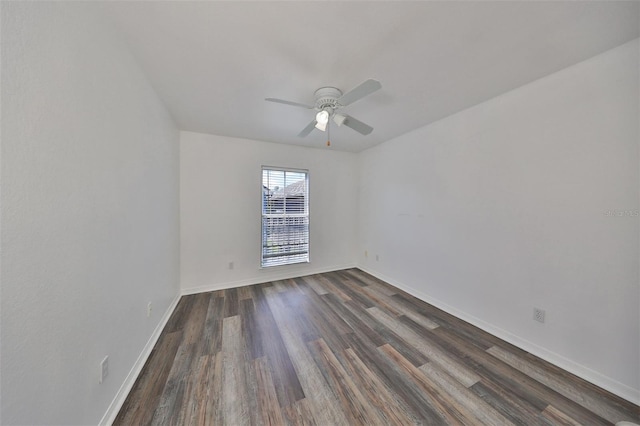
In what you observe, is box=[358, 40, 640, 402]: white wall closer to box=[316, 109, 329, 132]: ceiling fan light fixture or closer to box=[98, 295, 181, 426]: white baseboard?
box=[316, 109, 329, 132]: ceiling fan light fixture

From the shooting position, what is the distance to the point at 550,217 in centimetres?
180

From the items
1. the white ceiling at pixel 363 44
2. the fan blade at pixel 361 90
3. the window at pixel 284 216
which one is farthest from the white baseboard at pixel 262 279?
the fan blade at pixel 361 90

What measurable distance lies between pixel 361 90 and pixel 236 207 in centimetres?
265

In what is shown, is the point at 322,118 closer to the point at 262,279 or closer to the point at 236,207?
the point at 236,207

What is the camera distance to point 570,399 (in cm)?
144

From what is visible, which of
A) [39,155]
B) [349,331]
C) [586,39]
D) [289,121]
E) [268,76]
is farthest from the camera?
[289,121]

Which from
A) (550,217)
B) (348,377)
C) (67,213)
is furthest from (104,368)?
(550,217)

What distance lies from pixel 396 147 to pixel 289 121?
1771 millimetres

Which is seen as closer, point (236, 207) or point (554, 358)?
point (554, 358)

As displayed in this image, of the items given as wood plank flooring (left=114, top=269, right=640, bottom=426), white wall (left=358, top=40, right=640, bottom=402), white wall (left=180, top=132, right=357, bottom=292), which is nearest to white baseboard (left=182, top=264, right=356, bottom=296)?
white wall (left=180, top=132, right=357, bottom=292)

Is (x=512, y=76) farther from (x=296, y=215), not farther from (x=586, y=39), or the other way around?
(x=296, y=215)

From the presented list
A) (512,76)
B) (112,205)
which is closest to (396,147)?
(512,76)

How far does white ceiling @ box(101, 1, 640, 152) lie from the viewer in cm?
122

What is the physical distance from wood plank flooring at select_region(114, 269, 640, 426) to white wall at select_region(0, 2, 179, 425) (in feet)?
1.40
